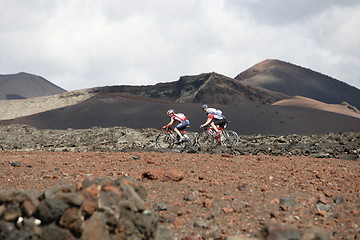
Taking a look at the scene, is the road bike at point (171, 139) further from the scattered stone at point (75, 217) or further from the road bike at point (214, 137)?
the scattered stone at point (75, 217)

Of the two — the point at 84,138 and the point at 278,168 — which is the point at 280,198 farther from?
the point at 84,138

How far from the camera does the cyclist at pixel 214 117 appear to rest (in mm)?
14930

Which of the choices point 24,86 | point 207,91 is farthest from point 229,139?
point 24,86

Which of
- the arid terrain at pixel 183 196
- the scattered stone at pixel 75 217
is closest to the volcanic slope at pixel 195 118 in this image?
the arid terrain at pixel 183 196

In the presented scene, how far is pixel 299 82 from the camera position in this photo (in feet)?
323

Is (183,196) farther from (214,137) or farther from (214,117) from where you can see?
(214,137)

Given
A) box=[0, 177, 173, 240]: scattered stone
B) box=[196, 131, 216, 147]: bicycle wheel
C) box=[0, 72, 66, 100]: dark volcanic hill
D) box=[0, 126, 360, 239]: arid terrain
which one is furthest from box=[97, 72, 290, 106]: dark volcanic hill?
box=[0, 72, 66, 100]: dark volcanic hill

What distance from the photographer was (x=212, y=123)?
15203mm

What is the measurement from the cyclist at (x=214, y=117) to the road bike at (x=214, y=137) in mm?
232

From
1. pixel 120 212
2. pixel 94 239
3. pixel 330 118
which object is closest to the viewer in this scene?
pixel 94 239

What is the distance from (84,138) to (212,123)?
9.43 m

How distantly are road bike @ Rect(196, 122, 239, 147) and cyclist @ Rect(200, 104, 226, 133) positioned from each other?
0.76ft

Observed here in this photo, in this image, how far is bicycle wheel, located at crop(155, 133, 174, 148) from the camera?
15182 millimetres

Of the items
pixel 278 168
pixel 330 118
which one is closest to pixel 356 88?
pixel 330 118
